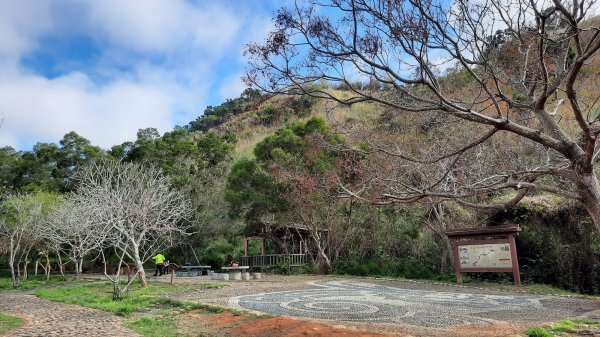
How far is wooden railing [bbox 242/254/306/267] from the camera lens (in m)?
20.5

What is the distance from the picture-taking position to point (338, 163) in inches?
656

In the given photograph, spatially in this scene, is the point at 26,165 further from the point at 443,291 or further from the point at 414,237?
the point at 443,291

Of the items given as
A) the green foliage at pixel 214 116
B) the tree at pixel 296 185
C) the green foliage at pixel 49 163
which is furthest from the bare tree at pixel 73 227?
the green foliage at pixel 214 116

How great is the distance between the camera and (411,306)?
8617mm

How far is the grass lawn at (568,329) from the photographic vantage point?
18.2 ft

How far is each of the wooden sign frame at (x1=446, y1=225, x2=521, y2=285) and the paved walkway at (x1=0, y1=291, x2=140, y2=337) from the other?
384 inches

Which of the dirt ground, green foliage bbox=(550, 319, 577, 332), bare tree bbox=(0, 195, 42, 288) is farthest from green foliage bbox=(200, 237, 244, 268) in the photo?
green foliage bbox=(550, 319, 577, 332)

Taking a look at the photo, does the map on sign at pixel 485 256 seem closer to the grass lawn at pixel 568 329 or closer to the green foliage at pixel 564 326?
the grass lawn at pixel 568 329

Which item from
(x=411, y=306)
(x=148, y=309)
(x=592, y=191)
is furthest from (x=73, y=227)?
(x=592, y=191)

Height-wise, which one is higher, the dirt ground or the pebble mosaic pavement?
the dirt ground

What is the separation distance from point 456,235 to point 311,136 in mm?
7046

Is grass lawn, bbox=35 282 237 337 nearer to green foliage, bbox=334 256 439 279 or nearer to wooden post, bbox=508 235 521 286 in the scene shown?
green foliage, bbox=334 256 439 279

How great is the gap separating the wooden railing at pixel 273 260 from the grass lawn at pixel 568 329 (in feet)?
47.4

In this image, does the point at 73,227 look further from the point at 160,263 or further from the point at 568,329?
the point at 568,329
